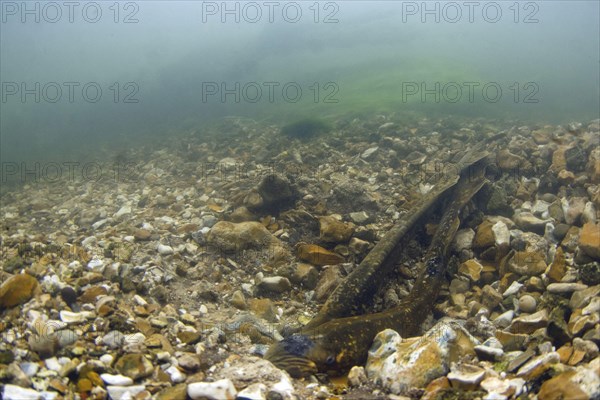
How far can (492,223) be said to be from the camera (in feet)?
15.2

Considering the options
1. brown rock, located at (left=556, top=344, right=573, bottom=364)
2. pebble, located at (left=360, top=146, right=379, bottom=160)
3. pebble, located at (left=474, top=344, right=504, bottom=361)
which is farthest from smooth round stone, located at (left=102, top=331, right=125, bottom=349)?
pebble, located at (left=360, top=146, right=379, bottom=160)

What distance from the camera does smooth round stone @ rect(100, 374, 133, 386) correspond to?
2.52m

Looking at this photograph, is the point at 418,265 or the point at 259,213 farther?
the point at 259,213

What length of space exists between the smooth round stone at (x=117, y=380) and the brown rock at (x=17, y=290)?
110 cm

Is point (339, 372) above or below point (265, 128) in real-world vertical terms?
below

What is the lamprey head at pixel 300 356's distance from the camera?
2793 mm

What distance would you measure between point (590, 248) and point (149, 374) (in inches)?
136

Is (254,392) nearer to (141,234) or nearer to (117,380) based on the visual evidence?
(117,380)

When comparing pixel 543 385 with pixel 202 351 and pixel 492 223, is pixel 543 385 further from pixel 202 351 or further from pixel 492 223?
pixel 492 223

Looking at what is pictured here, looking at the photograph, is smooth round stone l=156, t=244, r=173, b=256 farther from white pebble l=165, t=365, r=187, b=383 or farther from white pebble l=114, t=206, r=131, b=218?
white pebble l=165, t=365, r=187, b=383

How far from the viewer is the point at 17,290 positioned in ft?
10.3

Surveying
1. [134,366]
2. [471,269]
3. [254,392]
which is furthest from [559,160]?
[134,366]

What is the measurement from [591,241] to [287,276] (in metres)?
2.75

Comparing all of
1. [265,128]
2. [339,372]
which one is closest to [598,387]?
[339,372]
